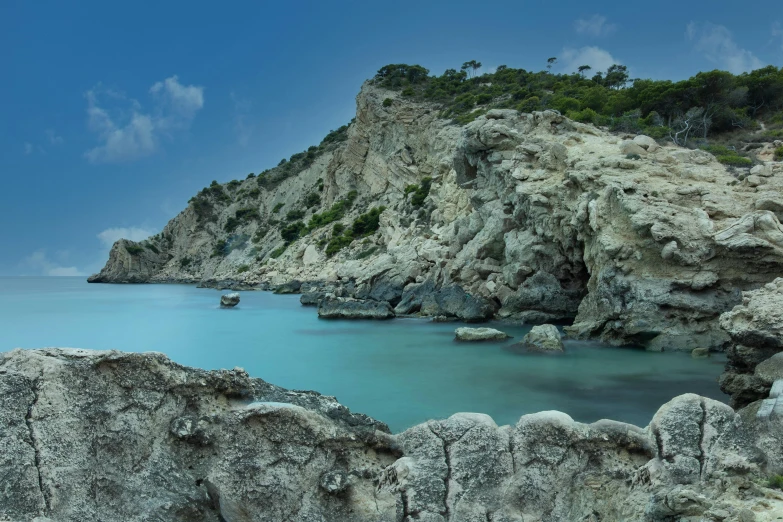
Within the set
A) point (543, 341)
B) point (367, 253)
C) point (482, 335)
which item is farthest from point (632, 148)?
point (367, 253)

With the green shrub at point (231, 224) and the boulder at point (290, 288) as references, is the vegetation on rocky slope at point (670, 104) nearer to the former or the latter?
the boulder at point (290, 288)

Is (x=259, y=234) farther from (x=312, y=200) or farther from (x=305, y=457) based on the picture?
(x=305, y=457)

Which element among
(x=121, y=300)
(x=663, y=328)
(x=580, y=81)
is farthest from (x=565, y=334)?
(x=580, y=81)

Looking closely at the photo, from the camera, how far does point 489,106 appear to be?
4838cm

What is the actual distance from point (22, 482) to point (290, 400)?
6.89 ft

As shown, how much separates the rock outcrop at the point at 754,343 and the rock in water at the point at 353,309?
705 inches

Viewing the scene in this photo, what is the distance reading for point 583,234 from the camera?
19.8 m

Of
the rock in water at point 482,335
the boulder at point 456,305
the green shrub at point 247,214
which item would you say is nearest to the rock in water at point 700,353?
the rock in water at point 482,335

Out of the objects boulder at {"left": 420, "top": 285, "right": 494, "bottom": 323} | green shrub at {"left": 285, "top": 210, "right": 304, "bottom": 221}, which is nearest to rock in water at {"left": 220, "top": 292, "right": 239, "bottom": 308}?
boulder at {"left": 420, "top": 285, "right": 494, "bottom": 323}

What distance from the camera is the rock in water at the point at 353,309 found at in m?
26.3

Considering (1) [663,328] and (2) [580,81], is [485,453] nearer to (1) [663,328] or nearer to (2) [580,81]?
(1) [663,328]

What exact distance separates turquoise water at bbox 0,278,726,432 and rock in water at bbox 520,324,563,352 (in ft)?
1.63

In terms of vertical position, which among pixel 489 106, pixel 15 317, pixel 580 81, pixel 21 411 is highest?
pixel 580 81

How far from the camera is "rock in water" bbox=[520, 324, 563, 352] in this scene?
1619 centimetres
